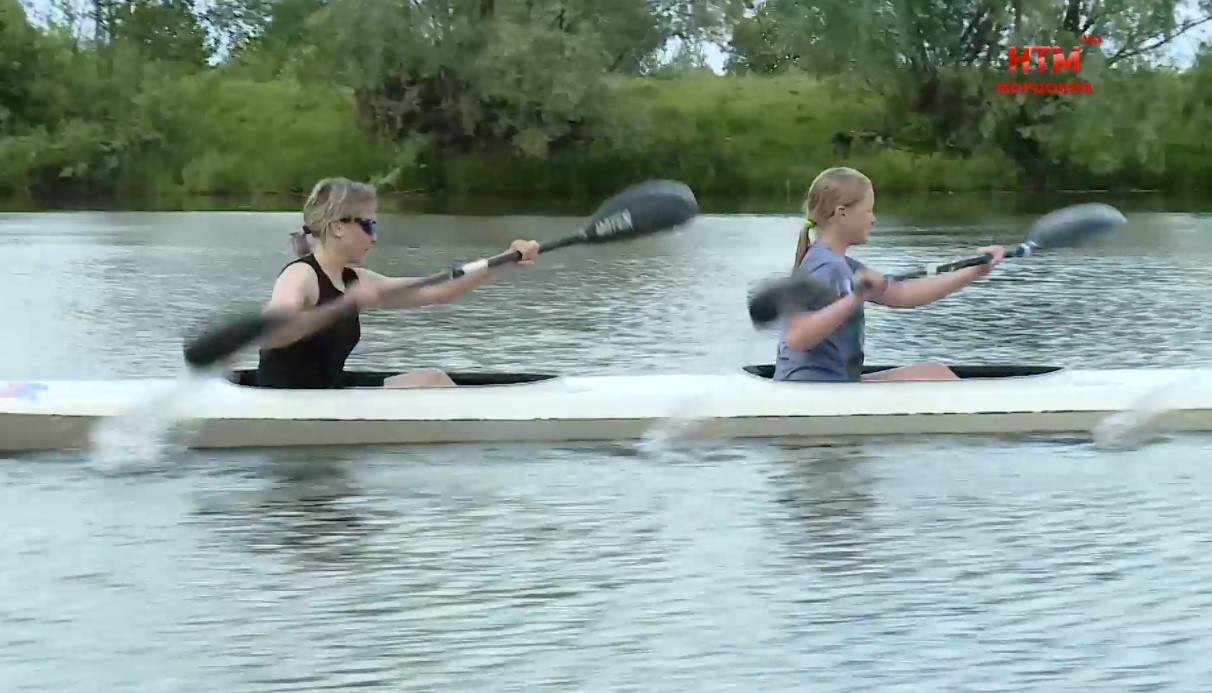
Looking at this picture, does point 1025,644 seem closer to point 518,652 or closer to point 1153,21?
point 518,652

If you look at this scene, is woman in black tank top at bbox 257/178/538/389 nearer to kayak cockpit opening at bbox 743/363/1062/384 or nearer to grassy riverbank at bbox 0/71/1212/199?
kayak cockpit opening at bbox 743/363/1062/384

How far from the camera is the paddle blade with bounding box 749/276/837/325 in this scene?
8.78 metres

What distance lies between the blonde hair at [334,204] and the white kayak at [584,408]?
0.77 m

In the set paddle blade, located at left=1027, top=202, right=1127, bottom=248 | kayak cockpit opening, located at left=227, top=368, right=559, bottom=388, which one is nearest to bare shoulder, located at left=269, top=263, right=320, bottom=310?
kayak cockpit opening, located at left=227, top=368, right=559, bottom=388

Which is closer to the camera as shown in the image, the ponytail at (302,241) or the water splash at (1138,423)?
the ponytail at (302,241)

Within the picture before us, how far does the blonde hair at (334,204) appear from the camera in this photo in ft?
28.6

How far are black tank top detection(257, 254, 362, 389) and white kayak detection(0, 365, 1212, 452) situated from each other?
0.14 m

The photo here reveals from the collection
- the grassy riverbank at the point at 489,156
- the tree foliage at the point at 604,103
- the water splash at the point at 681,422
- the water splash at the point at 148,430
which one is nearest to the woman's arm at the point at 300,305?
the water splash at the point at 148,430

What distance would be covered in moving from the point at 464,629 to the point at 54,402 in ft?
11.9

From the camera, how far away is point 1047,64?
43156 millimetres

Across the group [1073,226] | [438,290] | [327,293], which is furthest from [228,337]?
[1073,226]

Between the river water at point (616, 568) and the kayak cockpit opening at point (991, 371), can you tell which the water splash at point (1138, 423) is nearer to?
the river water at point (616, 568)

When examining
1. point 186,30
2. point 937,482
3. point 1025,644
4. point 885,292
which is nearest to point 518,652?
point 1025,644

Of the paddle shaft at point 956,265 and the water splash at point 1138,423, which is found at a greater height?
the paddle shaft at point 956,265
